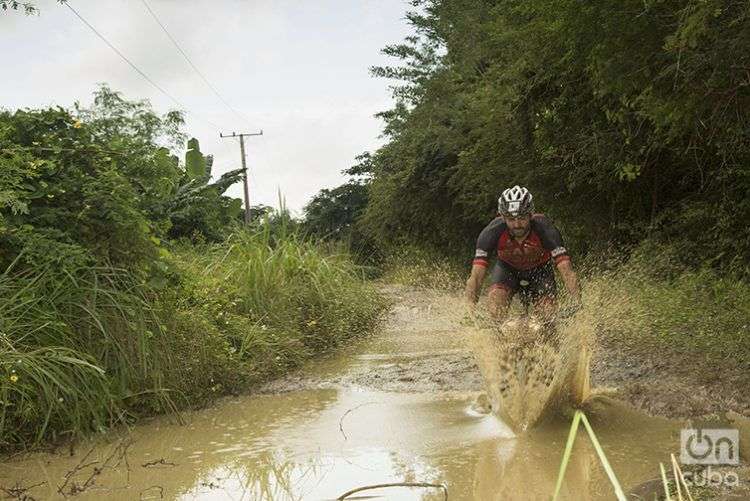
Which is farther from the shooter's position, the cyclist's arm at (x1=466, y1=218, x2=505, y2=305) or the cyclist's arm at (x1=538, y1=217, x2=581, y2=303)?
the cyclist's arm at (x1=466, y1=218, x2=505, y2=305)

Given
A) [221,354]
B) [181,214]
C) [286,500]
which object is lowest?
[286,500]

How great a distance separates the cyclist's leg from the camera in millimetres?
7586

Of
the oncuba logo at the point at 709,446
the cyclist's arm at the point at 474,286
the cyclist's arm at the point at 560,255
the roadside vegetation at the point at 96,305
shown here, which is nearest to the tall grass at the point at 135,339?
the roadside vegetation at the point at 96,305

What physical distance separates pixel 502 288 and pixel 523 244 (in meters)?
0.45

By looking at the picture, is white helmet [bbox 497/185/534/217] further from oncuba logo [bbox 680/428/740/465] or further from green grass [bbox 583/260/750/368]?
oncuba logo [bbox 680/428/740/465]

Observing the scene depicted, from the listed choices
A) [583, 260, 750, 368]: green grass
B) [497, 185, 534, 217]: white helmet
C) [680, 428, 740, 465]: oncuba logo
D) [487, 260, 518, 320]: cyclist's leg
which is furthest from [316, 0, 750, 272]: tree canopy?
[680, 428, 740, 465]: oncuba logo

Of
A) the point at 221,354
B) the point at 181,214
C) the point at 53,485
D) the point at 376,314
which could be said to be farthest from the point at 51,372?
the point at 181,214

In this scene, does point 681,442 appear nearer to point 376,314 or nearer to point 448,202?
point 376,314

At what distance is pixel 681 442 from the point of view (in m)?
5.99

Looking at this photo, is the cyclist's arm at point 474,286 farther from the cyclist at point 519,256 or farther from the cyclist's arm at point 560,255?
the cyclist's arm at point 560,255

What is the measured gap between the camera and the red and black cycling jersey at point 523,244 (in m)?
7.46

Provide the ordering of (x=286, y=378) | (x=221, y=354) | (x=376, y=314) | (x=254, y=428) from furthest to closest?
(x=376, y=314) → (x=286, y=378) → (x=221, y=354) → (x=254, y=428)

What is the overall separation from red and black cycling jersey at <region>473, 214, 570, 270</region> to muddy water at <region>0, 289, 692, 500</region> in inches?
54.2

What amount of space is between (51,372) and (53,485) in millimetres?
998
